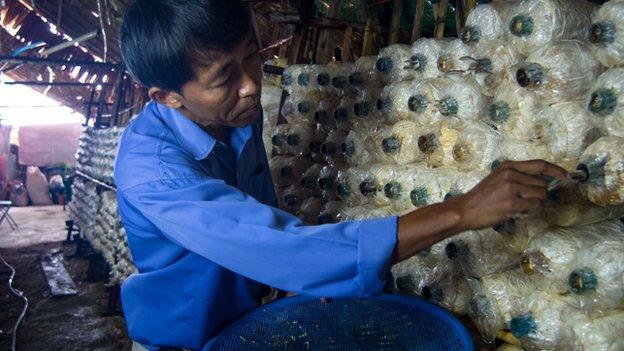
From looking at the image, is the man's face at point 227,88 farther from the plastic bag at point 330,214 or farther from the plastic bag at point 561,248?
the plastic bag at point 330,214

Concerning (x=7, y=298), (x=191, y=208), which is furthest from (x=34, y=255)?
(x=191, y=208)

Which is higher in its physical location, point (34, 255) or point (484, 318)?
point (484, 318)

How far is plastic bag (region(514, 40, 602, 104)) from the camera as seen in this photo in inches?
53.8

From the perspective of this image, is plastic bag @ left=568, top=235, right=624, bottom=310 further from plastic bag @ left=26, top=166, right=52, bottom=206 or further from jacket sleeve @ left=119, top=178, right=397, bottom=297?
plastic bag @ left=26, top=166, right=52, bottom=206

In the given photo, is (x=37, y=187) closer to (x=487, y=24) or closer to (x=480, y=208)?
(x=487, y=24)

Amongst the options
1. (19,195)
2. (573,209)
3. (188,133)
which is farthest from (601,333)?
(19,195)

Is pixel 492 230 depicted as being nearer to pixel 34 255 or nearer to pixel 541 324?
pixel 541 324

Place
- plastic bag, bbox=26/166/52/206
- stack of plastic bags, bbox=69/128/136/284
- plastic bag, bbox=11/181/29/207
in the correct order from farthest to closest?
plastic bag, bbox=26/166/52/206 < plastic bag, bbox=11/181/29/207 < stack of plastic bags, bbox=69/128/136/284

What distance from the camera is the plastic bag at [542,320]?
147cm

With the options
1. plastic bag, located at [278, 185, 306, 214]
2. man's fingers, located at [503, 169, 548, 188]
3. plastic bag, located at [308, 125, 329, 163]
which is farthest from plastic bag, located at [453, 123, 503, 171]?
plastic bag, located at [278, 185, 306, 214]

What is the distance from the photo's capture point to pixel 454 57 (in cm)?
191

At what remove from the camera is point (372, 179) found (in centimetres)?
221

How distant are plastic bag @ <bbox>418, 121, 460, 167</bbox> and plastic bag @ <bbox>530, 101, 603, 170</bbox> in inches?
18.0

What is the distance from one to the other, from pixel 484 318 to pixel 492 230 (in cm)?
32
